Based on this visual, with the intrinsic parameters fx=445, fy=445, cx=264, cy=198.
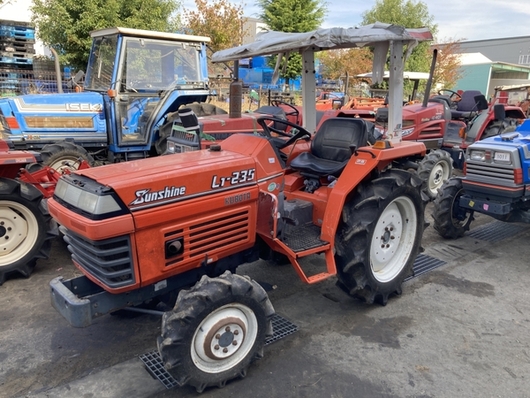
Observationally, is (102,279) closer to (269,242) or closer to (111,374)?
(111,374)

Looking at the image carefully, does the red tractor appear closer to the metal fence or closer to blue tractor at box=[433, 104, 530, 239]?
blue tractor at box=[433, 104, 530, 239]

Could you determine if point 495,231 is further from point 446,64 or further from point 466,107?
point 446,64

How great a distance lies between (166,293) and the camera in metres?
2.88

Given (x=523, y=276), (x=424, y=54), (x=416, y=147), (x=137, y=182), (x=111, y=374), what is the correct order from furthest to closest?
(x=424, y=54)
(x=523, y=276)
(x=416, y=147)
(x=111, y=374)
(x=137, y=182)

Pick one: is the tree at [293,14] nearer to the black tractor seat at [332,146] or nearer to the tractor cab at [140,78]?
the tractor cab at [140,78]

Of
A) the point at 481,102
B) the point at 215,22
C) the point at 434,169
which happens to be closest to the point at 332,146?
the point at 434,169

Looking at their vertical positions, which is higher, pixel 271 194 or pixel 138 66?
pixel 138 66

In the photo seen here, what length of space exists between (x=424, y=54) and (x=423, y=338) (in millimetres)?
25157

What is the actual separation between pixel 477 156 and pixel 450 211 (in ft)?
2.16

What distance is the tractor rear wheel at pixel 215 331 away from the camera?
238 cm

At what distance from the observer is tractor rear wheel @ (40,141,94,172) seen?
17.6 ft

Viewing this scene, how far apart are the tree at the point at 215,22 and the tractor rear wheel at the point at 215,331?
17897 mm

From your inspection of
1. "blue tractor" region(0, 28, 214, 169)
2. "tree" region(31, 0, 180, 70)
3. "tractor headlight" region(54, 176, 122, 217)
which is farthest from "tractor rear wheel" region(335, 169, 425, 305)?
"tree" region(31, 0, 180, 70)

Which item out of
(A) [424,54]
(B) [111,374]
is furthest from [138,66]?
(A) [424,54]
